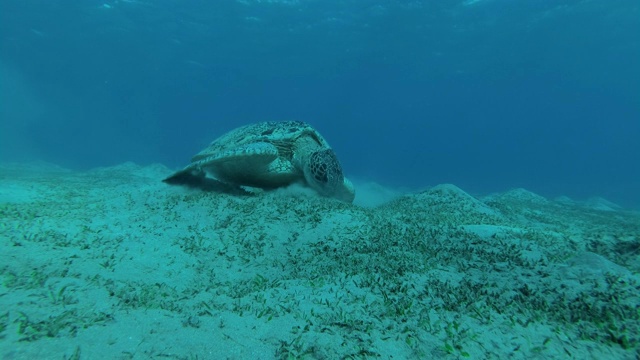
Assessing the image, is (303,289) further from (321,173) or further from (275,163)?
(275,163)

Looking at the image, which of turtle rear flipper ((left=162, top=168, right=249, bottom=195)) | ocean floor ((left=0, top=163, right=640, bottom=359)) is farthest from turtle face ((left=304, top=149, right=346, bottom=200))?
ocean floor ((left=0, top=163, right=640, bottom=359))

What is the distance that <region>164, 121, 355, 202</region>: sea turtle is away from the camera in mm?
5891

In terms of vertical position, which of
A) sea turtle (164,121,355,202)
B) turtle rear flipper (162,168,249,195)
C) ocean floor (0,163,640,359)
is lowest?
ocean floor (0,163,640,359)

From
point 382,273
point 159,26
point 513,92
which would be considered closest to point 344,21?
point 159,26

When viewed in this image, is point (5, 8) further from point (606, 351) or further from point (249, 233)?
point (606, 351)

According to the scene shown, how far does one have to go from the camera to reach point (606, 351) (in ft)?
6.43

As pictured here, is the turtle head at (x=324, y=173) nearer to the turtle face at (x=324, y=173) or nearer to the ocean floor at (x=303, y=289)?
the turtle face at (x=324, y=173)

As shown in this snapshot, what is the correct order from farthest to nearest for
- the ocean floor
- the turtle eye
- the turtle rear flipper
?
the turtle eye < the turtle rear flipper < the ocean floor

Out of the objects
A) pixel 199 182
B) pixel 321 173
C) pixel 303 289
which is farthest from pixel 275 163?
pixel 303 289

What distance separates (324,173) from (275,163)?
106 centimetres

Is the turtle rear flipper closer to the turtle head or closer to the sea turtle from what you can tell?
the sea turtle

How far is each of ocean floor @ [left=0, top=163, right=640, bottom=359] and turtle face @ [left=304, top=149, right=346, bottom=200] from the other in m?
1.74

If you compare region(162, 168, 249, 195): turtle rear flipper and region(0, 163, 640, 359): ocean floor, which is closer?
region(0, 163, 640, 359): ocean floor

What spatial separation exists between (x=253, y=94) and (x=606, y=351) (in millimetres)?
81048
